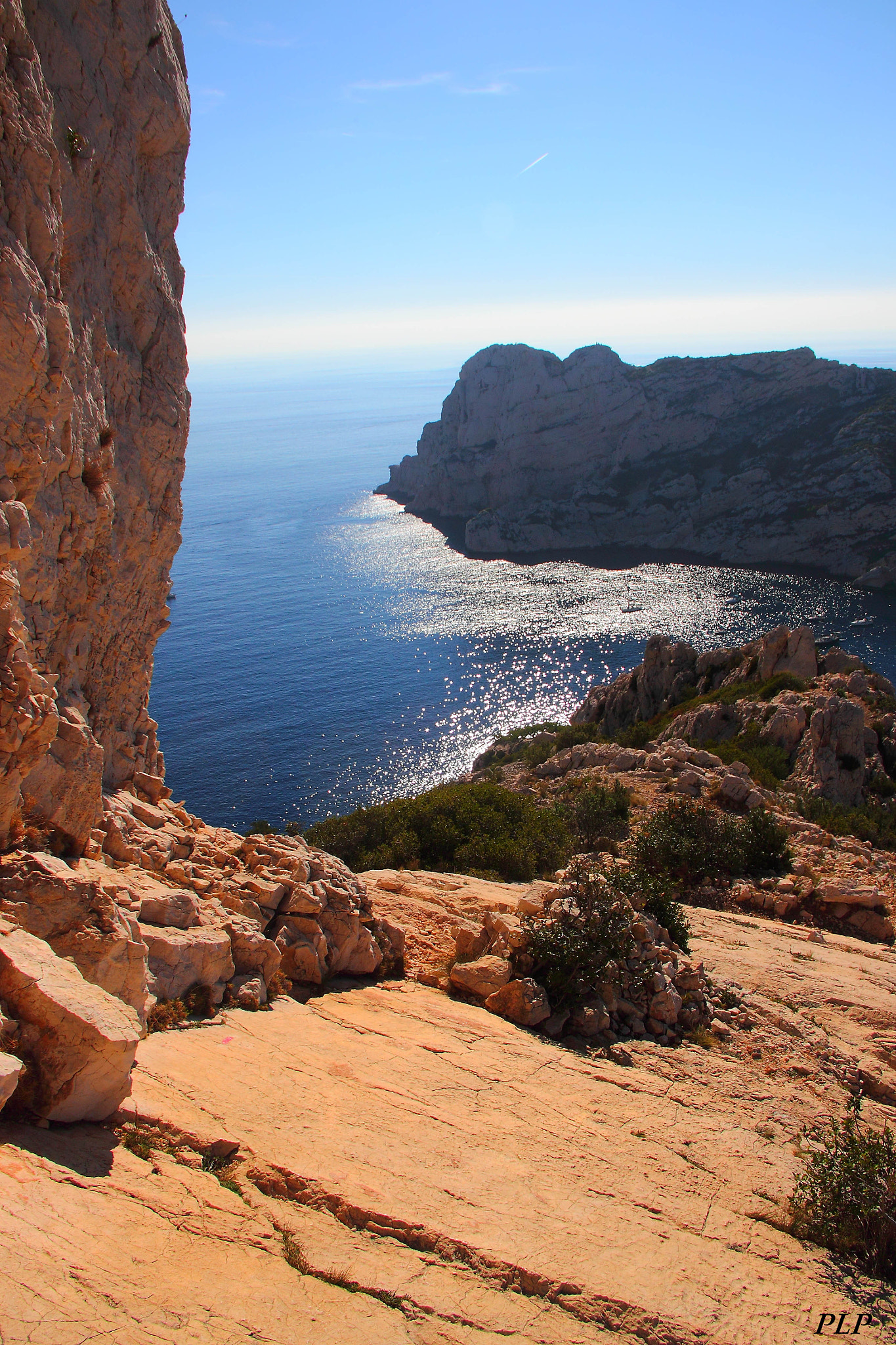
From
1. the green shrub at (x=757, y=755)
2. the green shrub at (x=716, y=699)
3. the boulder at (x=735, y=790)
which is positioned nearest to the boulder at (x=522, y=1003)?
the boulder at (x=735, y=790)

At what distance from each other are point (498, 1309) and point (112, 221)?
1728cm

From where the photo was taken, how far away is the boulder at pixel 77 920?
9.22m

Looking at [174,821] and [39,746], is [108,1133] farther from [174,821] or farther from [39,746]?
[174,821]

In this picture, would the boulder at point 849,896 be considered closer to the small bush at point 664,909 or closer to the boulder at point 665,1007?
the small bush at point 664,909

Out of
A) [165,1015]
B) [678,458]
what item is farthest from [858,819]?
[678,458]

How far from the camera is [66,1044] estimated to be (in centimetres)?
757

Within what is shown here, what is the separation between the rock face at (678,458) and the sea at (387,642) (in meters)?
10.2

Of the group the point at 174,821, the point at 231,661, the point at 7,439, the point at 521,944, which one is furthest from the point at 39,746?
the point at 231,661

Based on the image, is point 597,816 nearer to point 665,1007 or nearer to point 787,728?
point 665,1007

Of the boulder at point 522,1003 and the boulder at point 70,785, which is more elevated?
the boulder at point 70,785

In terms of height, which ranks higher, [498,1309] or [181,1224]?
[181,1224]

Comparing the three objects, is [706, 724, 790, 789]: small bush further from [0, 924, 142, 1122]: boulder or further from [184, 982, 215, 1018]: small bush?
[0, 924, 142, 1122]: boulder

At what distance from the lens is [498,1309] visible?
7246 mm

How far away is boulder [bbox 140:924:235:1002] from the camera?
35.1ft
